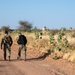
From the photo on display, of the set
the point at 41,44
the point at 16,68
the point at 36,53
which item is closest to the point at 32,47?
the point at 41,44

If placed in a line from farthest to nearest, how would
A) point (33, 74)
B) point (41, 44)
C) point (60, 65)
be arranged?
point (41, 44)
point (60, 65)
point (33, 74)

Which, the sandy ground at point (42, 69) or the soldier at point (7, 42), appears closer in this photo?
the sandy ground at point (42, 69)

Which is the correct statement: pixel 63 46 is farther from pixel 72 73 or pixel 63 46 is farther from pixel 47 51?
pixel 72 73

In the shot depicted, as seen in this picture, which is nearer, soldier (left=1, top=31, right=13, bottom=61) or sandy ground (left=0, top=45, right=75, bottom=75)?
sandy ground (left=0, top=45, right=75, bottom=75)

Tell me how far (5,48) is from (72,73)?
599 cm

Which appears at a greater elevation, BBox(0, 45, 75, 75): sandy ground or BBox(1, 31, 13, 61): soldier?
BBox(1, 31, 13, 61): soldier

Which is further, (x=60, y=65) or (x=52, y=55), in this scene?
(x=52, y=55)

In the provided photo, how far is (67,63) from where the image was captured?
19250mm

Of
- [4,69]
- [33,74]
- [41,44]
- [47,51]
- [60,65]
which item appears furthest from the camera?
[41,44]

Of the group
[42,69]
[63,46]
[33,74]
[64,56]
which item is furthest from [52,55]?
[33,74]

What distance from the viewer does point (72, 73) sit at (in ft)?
55.3

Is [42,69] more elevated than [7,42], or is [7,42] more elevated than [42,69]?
[7,42]

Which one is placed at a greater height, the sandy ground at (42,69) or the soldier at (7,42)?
the soldier at (7,42)

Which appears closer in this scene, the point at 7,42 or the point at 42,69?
the point at 42,69
